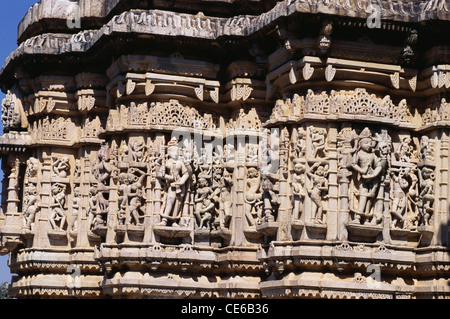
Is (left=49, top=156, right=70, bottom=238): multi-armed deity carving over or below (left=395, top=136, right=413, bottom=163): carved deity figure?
below

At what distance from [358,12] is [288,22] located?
104 centimetres

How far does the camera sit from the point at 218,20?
20766mm

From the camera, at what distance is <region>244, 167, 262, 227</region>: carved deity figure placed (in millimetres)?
20344

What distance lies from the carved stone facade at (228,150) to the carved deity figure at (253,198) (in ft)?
0.10

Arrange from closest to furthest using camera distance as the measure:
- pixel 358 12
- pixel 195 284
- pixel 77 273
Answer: pixel 358 12, pixel 195 284, pixel 77 273

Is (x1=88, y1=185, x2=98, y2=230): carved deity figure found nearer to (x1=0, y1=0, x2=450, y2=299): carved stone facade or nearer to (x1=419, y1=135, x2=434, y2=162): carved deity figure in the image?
(x1=0, y1=0, x2=450, y2=299): carved stone facade

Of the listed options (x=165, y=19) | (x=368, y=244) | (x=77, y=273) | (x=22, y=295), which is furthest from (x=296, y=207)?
(x=22, y=295)

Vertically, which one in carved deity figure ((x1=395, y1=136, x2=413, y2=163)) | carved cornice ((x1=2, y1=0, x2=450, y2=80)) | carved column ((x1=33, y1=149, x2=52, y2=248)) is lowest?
carved column ((x1=33, y1=149, x2=52, y2=248))

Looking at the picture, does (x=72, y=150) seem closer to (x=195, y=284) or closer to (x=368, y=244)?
(x=195, y=284)

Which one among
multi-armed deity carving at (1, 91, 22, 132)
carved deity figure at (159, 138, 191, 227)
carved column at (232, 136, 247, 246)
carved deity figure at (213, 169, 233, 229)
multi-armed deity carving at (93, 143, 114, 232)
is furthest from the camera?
multi-armed deity carving at (1, 91, 22, 132)

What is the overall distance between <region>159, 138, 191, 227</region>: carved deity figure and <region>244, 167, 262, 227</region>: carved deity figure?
0.98 meters

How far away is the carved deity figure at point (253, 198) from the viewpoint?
20344mm

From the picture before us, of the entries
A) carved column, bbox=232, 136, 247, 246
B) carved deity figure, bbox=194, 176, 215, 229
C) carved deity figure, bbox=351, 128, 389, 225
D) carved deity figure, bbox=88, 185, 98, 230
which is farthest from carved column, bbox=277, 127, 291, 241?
carved deity figure, bbox=88, 185, 98, 230

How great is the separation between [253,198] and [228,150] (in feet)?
3.23
